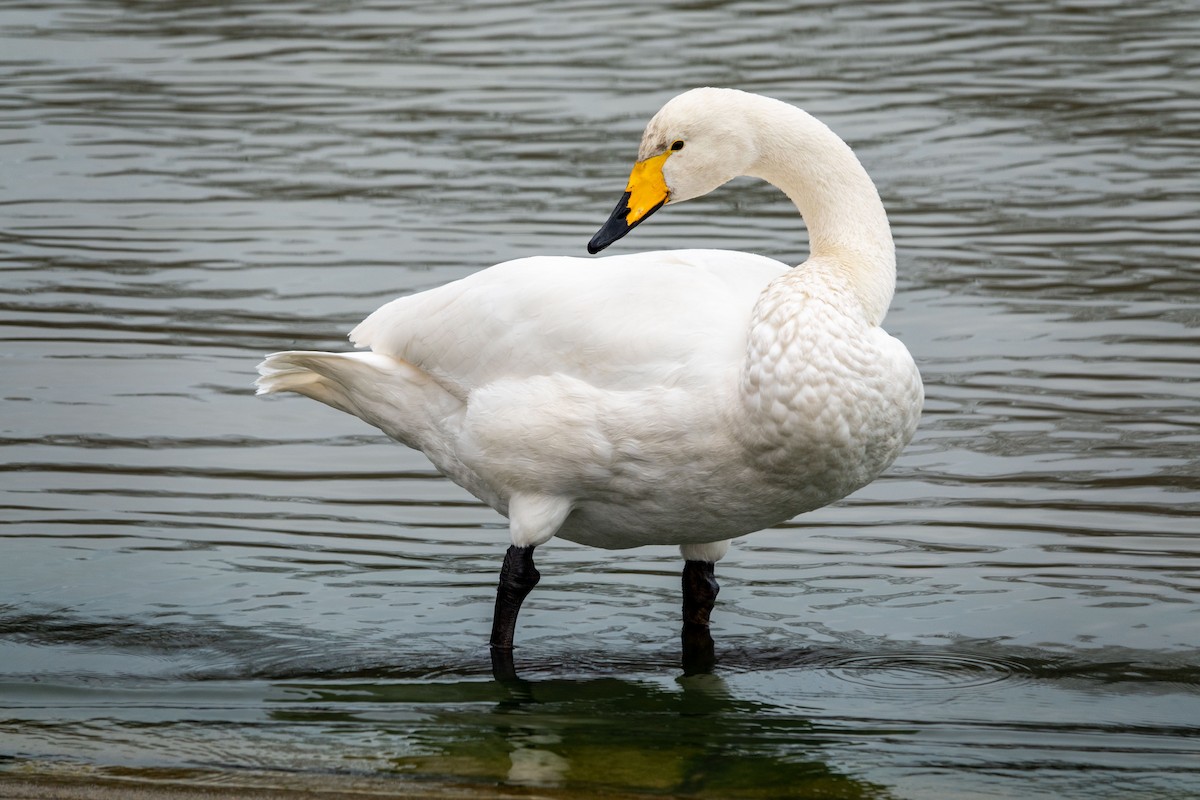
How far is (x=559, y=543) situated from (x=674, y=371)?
6.58 ft

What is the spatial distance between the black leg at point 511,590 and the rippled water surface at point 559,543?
0.41 feet

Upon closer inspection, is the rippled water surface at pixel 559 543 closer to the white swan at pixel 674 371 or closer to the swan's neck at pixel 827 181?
the white swan at pixel 674 371

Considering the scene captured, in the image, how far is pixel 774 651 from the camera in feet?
21.1

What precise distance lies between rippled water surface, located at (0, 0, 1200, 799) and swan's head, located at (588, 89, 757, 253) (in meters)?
1.48

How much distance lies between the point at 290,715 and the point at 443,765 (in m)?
0.67

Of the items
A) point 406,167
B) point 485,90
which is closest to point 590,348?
point 406,167

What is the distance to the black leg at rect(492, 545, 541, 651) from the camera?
6.32 m

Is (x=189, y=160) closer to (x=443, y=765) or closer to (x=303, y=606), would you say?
(x=303, y=606)

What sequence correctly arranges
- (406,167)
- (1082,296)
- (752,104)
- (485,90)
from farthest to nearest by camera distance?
(485,90)
(406,167)
(1082,296)
(752,104)

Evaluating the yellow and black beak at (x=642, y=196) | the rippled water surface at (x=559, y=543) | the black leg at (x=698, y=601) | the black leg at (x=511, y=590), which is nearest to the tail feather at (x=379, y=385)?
the black leg at (x=511, y=590)

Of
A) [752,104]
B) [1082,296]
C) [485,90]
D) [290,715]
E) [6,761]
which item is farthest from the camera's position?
[485,90]

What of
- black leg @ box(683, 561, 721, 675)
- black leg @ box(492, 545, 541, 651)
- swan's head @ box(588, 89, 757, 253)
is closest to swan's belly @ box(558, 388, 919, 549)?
black leg @ box(492, 545, 541, 651)

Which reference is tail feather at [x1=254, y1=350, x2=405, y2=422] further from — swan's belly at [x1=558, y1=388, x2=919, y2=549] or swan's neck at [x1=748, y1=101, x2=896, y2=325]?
swan's neck at [x1=748, y1=101, x2=896, y2=325]

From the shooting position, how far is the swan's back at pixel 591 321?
19.0 ft
